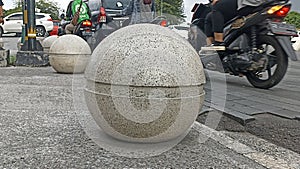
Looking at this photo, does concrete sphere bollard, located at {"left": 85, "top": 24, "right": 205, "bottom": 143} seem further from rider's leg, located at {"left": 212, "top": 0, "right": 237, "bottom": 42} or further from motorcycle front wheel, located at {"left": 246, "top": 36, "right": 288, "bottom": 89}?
rider's leg, located at {"left": 212, "top": 0, "right": 237, "bottom": 42}

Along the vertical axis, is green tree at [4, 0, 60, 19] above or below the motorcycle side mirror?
below

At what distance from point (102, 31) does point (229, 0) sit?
233 inches

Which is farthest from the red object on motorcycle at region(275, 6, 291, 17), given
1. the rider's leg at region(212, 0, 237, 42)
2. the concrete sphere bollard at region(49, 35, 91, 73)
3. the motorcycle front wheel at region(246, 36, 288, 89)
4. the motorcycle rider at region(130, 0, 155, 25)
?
the motorcycle rider at region(130, 0, 155, 25)

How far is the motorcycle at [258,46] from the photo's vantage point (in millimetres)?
5895

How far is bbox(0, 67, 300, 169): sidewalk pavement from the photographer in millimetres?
2967

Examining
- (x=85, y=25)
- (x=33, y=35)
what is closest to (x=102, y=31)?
(x=85, y=25)

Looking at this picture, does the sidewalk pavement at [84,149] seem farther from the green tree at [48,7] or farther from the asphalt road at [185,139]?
the green tree at [48,7]

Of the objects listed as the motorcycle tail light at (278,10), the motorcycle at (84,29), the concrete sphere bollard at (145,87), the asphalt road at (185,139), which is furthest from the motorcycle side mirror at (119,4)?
the concrete sphere bollard at (145,87)

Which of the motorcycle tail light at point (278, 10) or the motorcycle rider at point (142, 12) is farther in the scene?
the motorcycle rider at point (142, 12)

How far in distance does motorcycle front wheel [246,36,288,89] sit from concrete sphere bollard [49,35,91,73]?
3525 mm

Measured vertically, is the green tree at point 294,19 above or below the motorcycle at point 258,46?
below

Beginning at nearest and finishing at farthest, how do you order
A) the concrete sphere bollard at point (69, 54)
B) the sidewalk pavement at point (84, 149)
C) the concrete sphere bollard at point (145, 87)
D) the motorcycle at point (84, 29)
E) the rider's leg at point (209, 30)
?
the sidewalk pavement at point (84, 149) → the concrete sphere bollard at point (145, 87) → the rider's leg at point (209, 30) → the concrete sphere bollard at point (69, 54) → the motorcycle at point (84, 29)

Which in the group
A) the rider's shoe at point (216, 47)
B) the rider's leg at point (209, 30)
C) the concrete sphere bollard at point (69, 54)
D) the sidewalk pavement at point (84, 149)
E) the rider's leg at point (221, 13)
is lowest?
the concrete sphere bollard at point (69, 54)

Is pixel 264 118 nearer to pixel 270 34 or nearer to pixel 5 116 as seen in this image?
pixel 270 34
